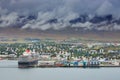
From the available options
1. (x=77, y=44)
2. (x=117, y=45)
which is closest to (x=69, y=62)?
(x=117, y=45)

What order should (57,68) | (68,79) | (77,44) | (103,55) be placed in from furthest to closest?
1. (77,44)
2. (103,55)
3. (57,68)
4. (68,79)

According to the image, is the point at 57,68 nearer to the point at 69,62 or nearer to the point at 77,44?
the point at 69,62

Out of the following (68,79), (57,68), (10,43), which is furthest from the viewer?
(10,43)

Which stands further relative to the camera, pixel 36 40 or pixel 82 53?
pixel 36 40

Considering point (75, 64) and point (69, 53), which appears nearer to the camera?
point (75, 64)

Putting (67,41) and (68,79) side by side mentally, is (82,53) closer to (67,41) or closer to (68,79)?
(67,41)

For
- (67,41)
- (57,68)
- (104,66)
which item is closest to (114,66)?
(104,66)

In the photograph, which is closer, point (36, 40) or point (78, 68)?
point (78, 68)
